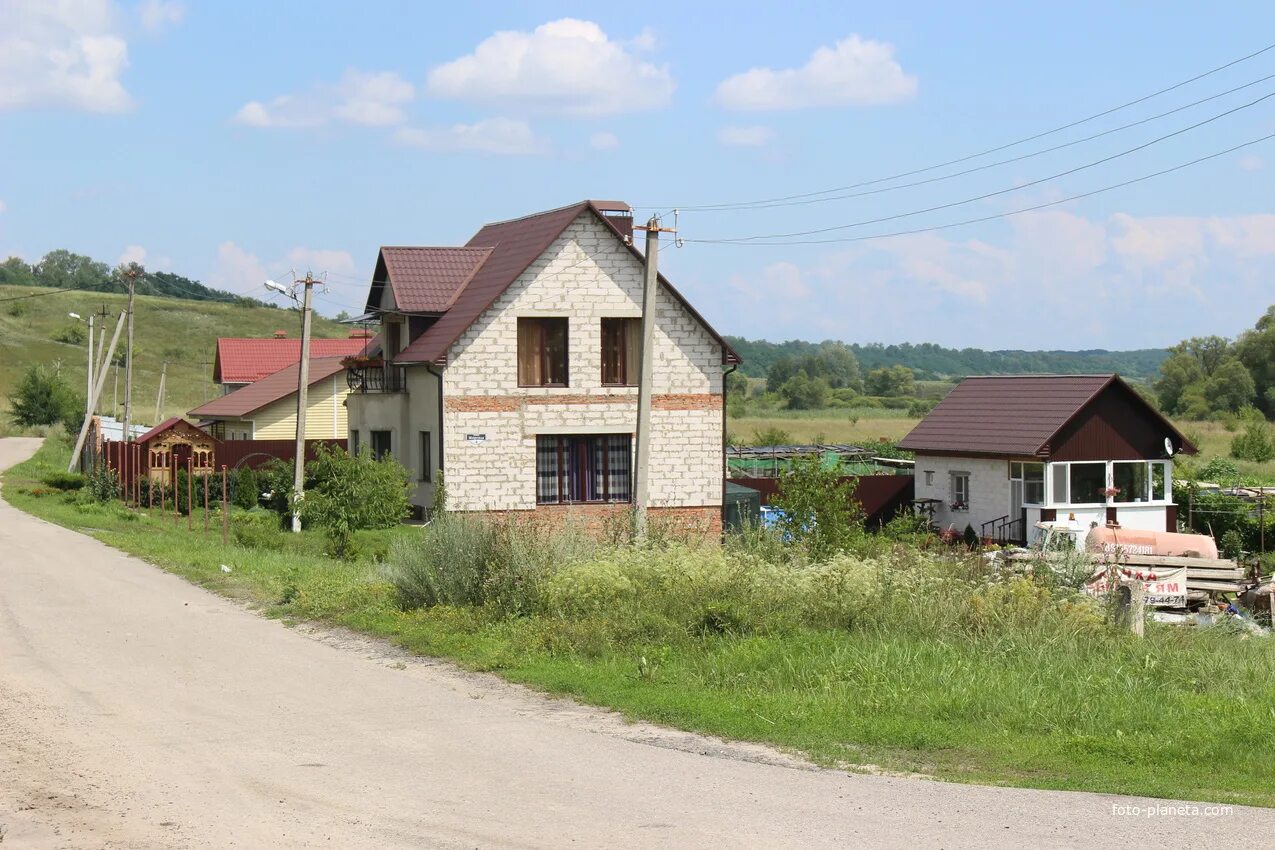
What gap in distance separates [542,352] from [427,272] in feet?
14.6

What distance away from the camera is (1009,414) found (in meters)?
40.3

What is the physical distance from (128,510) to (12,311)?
12668 cm

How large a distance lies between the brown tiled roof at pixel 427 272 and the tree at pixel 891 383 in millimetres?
118947

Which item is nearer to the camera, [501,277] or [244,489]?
[501,277]

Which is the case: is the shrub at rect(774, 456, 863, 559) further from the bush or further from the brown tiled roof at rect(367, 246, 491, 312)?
the bush

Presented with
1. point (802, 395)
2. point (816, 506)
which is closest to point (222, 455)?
point (816, 506)

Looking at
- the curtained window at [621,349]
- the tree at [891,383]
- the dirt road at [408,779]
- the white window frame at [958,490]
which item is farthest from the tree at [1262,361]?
the dirt road at [408,779]

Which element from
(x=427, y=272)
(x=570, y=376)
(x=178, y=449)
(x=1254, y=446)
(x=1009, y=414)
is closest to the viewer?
(x=570, y=376)

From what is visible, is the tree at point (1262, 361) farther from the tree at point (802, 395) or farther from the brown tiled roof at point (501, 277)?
the brown tiled roof at point (501, 277)

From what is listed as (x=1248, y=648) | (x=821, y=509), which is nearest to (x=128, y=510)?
(x=821, y=509)

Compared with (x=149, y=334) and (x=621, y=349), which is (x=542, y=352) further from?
(x=149, y=334)

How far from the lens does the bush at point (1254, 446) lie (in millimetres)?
61469

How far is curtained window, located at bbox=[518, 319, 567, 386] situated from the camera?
33.7m

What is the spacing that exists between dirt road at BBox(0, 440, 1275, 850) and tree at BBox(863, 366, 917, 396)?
143 m
